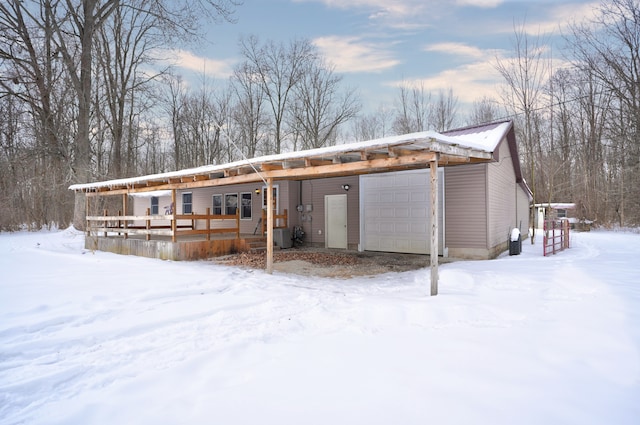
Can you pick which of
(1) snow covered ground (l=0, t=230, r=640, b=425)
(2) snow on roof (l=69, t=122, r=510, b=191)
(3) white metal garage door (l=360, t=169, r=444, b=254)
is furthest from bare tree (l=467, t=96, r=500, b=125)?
(1) snow covered ground (l=0, t=230, r=640, b=425)

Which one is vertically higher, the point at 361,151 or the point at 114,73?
the point at 114,73

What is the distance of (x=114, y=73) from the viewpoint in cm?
2072

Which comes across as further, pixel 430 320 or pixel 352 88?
pixel 352 88

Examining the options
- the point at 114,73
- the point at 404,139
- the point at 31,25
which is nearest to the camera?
the point at 404,139

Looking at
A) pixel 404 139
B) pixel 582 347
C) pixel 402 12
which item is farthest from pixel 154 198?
pixel 582 347

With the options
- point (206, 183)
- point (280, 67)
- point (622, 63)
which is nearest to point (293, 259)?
point (206, 183)

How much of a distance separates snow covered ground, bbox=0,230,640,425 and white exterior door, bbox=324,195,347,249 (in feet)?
19.6

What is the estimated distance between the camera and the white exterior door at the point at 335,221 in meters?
12.1

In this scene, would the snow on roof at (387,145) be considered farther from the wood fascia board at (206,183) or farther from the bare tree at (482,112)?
the bare tree at (482,112)

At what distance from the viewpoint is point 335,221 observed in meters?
12.3

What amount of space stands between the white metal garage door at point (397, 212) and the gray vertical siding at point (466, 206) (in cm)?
22

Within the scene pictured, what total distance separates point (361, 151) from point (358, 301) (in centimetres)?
236

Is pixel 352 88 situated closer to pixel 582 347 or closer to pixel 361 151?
pixel 361 151

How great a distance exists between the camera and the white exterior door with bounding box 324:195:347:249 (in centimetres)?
1209
